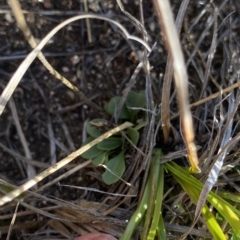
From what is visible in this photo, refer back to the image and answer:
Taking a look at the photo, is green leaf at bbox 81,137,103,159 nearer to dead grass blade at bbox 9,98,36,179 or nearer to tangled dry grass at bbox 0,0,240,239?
tangled dry grass at bbox 0,0,240,239

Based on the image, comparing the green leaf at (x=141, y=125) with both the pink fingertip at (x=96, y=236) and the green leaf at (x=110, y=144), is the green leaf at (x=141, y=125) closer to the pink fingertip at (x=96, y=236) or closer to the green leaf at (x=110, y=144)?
the green leaf at (x=110, y=144)

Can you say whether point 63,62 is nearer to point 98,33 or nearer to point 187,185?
point 98,33

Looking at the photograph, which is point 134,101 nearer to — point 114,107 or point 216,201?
point 114,107

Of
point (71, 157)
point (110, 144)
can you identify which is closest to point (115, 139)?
point (110, 144)

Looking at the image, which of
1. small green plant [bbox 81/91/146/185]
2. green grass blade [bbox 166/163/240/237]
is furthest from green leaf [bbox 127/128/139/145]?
green grass blade [bbox 166/163/240/237]

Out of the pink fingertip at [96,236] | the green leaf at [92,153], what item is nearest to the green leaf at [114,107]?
the green leaf at [92,153]
